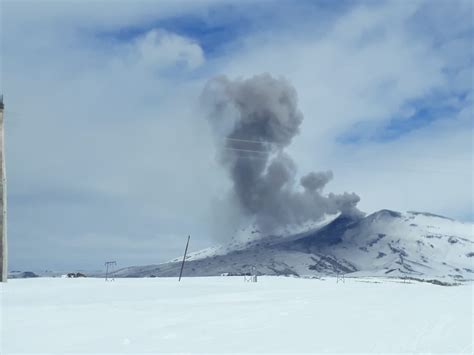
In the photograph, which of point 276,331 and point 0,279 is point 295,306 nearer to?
point 276,331

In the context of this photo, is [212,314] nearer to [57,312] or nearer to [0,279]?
[57,312]

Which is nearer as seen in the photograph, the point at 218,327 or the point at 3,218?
the point at 218,327

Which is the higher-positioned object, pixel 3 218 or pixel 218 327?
pixel 3 218

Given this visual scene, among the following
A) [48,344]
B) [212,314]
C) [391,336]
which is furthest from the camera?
[212,314]

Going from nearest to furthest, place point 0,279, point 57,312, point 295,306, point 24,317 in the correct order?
point 24,317 < point 57,312 < point 295,306 < point 0,279

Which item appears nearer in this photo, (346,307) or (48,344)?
(48,344)

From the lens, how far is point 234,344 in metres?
13.5

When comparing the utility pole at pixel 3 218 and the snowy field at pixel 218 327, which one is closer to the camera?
the snowy field at pixel 218 327

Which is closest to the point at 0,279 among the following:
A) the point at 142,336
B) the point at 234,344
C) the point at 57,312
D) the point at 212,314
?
the point at 57,312

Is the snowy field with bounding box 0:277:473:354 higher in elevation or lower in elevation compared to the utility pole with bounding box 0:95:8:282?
lower

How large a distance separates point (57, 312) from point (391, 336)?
34.7ft

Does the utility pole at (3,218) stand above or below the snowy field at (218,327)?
above

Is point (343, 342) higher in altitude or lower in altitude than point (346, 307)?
lower

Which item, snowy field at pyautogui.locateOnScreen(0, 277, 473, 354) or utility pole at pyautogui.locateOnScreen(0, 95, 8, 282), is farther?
utility pole at pyautogui.locateOnScreen(0, 95, 8, 282)
